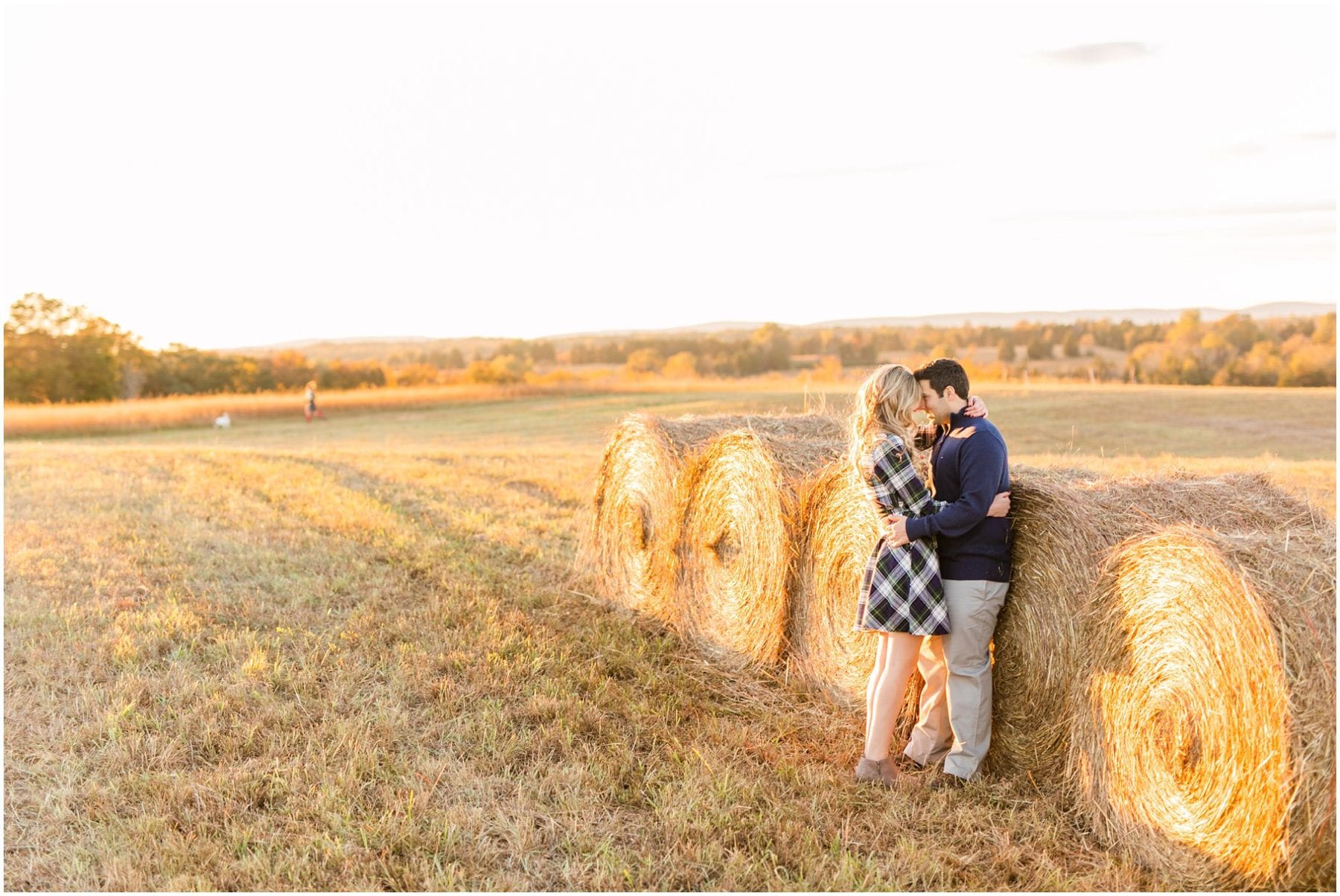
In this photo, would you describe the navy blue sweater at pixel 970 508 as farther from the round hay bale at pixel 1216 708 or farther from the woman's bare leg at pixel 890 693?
the round hay bale at pixel 1216 708

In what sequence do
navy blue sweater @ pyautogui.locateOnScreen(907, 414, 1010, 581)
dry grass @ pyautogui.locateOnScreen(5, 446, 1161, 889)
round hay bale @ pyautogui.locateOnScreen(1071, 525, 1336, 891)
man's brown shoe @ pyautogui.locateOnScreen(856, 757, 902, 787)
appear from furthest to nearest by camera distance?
1. man's brown shoe @ pyautogui.locateOnScreen(856, 757, 902, 787)
2. navy blue sweater @ pyautogui.locateOnScreen(907, 414, 1010, 581)
3. dry grass @ pyautogui.locateOnScreen(5, 446, 1161, 889)
4. round hay bale @ pyautogui.locateOnScreen(1071, 525, 1336, 891)

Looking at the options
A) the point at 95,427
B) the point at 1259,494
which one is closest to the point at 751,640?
the point at 1259,494

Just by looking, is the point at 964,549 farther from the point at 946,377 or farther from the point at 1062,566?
the point at 946,377

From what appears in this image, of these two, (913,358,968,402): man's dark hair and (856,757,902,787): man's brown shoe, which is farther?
(913,358,968,402): man's dark hair

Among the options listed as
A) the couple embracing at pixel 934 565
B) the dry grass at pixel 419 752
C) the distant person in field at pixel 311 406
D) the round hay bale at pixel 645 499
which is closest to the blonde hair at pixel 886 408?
the couple embracing at pixel 934 565

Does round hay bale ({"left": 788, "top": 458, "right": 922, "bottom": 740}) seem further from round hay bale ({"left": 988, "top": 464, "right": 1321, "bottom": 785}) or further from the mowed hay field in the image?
round hay bale ({"left": 988, "top": 464, "right": 1321, "bottom": 785})

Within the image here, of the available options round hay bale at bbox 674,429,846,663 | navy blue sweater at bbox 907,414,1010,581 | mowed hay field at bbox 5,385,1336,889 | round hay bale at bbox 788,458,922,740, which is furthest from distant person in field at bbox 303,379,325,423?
navy blue sweater at bbox 907,414,1010,581

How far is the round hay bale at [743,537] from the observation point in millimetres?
6367

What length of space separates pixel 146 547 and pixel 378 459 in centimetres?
858

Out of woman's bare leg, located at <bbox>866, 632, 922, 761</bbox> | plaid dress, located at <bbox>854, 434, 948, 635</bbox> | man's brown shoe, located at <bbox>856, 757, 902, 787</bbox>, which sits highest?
plaid dress, located at <bbox>854, 434, 948, 635</bbox>

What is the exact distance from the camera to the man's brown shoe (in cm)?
492

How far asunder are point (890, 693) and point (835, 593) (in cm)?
103

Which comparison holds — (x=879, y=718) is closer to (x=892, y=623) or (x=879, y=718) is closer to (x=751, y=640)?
(x=892, y=623)

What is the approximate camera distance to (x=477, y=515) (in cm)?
1173
